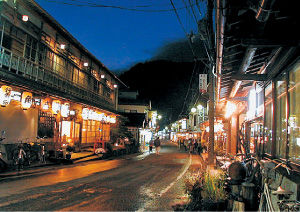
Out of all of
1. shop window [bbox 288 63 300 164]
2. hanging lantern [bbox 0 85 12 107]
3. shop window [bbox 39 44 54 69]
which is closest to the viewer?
shop window [bbox 288 63 300 164]

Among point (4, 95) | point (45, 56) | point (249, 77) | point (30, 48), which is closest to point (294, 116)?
point (249, 77)

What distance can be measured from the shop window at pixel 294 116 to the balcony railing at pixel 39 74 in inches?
520

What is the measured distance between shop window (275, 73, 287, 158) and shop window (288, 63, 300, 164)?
50cm

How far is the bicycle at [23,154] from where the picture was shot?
547 inches

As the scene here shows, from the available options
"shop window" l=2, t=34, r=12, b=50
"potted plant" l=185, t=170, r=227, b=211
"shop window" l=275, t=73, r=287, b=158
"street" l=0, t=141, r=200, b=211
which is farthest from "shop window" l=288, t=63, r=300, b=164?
"shop window" l=2, t=34, r=12, b=50

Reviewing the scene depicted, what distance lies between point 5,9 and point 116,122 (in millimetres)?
21690

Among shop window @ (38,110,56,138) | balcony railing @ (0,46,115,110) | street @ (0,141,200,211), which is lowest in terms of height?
street @ (0,141,200,211)

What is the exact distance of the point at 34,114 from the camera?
1767 cm

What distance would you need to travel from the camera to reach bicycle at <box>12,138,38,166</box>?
45.6ft

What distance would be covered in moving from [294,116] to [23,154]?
44.9 ft

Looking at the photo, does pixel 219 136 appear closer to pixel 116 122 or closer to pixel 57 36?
pixel 116 122

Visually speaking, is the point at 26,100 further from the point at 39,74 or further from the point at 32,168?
the point at 39,74

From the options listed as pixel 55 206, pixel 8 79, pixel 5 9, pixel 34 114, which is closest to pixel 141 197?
pixel 55 206

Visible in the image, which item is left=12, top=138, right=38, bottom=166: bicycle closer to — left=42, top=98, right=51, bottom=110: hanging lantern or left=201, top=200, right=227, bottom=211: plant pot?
left=42, top=98, right=51, bottom=110: hanging lantern
